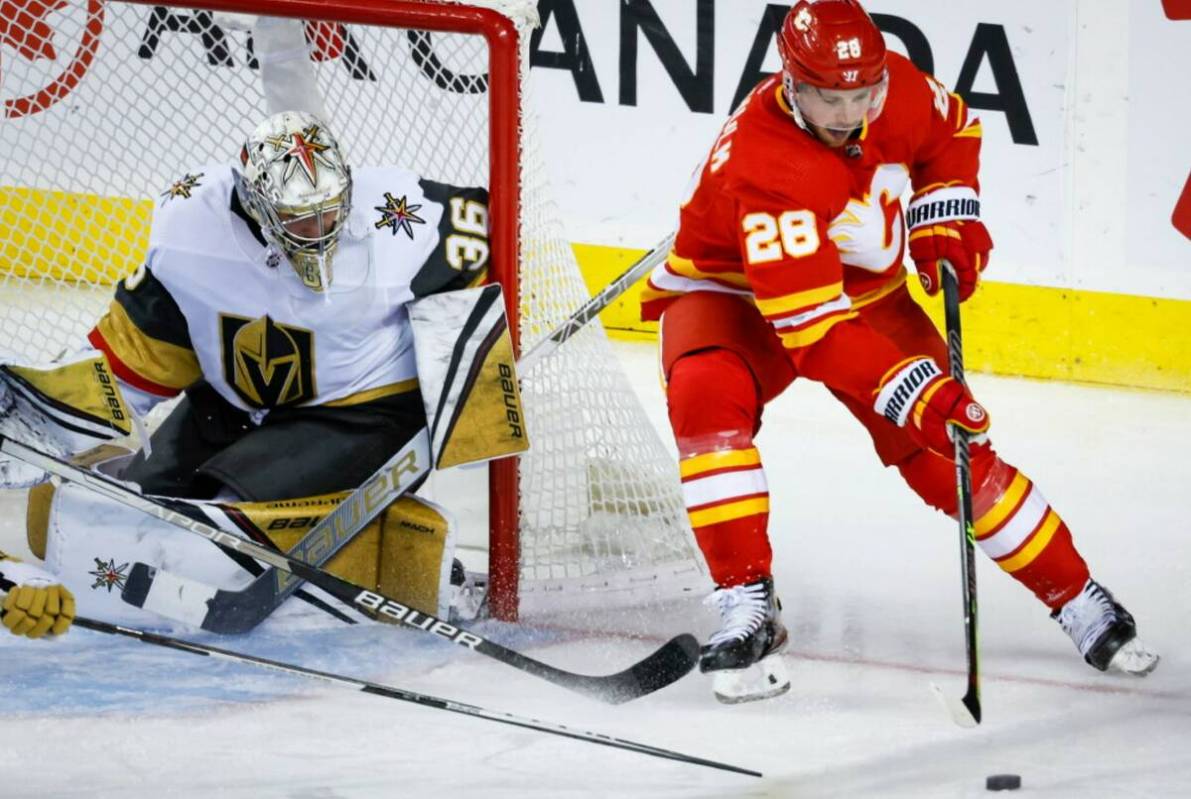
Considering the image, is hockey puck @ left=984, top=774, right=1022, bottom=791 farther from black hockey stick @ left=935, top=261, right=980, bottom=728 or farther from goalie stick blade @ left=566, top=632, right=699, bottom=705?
goalie stick blade @ left=566, top=632, right=699, bottom=705

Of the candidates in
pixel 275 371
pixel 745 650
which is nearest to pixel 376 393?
pixel 275 371

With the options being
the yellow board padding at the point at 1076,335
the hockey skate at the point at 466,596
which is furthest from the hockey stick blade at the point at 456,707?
the yellow board padding at the point at 1076,335

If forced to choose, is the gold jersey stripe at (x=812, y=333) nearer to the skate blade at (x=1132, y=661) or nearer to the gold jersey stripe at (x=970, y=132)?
the gold jersey stripe at (x=970, y=132)

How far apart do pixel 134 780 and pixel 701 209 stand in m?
1.18

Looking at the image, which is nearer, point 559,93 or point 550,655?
point 550,655

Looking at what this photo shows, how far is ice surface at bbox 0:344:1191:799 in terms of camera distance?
254 cm

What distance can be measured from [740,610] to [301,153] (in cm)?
96

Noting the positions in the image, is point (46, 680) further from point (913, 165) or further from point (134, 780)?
→ point (913, 165)

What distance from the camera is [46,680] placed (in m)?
2.87

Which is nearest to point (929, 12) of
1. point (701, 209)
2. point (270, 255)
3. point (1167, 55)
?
point (1167, 55)

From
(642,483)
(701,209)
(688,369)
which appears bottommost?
(642,483)

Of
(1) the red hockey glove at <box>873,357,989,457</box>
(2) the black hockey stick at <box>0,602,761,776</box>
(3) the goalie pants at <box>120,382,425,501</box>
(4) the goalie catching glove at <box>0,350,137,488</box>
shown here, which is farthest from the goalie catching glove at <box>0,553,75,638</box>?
(1) the red hockey glove at <box>873,357,989,457</box>

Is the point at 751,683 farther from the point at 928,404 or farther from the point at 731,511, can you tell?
the point at 928,404

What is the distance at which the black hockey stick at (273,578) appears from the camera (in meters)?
3.01
